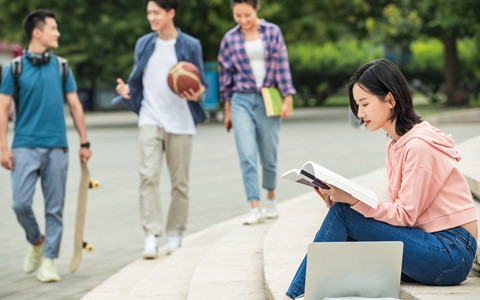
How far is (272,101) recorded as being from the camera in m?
8.44

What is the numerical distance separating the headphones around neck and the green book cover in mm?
1854

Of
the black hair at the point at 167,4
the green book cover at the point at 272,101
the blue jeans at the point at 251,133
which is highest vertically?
the black hair at the point at 167,4

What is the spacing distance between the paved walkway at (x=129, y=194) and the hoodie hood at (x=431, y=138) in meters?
3.00

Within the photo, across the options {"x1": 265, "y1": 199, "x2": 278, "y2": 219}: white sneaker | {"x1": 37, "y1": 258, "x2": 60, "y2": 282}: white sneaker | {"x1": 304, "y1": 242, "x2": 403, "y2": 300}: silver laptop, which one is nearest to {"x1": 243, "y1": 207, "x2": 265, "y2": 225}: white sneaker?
{"x1": 265, "y1": 199, "x2": 278, "y2": 219}: white sneaker

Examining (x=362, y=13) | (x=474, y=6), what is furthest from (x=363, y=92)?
(x=362, y=13)

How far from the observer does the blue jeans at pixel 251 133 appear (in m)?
8.48

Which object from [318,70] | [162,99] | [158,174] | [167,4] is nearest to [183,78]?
[162,99]

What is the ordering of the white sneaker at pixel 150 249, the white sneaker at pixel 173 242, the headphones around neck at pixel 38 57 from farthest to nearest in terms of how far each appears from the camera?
the white sneaker at pixel 173 242
the white sneaker at pixel 150 249
the headphones around neck at pixel 38 57

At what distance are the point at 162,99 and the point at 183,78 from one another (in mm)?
325

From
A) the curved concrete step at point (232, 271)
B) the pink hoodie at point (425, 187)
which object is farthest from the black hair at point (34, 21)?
the pink hoodie at point (425, 187)

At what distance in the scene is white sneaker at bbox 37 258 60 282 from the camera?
23.7ft

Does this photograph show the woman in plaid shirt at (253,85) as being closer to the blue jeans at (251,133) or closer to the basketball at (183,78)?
the blue jeans at (251,133)

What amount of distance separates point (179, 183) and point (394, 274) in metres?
4.00

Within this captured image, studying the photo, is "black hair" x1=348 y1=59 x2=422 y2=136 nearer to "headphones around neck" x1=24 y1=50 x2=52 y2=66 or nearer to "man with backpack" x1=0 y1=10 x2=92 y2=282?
"man with backpack" x1=0 y1=10 x2=92 y2=282
